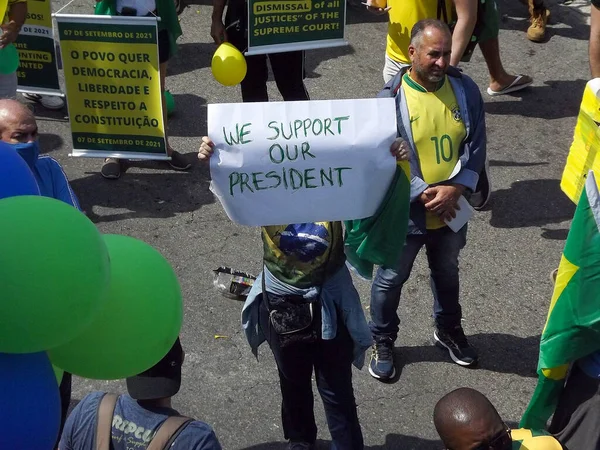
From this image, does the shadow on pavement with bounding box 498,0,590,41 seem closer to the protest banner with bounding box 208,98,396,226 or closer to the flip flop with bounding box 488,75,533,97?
the flip flop with bounding box 488,75,533,97

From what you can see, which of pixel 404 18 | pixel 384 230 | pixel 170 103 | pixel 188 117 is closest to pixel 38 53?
pixel 170 103

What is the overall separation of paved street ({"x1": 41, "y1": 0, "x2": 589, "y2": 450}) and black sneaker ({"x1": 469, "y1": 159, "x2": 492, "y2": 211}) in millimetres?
79

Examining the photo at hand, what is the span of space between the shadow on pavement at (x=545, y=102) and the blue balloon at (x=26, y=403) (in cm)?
570

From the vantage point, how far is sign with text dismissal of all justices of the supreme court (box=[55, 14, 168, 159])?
18.7 feet

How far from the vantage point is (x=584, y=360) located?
11.0 feet

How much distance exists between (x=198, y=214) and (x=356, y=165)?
2754 mm

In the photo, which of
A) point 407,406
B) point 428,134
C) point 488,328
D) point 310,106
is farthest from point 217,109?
point 488,328

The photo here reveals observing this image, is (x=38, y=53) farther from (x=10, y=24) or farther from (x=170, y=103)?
(x=170, y=103)

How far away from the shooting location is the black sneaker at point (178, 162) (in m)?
6.48

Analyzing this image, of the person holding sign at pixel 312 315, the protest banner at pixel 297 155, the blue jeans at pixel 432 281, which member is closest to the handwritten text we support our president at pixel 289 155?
the protest banner at pixel 297 155

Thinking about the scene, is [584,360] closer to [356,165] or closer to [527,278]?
[356,165]

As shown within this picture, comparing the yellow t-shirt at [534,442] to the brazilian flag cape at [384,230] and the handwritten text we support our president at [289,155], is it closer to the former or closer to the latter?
the brazilian flag cape at [384,230]

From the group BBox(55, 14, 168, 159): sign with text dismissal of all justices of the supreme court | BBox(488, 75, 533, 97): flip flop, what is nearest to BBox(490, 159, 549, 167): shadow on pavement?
BBox(488, 75, 533, 97): flip flop

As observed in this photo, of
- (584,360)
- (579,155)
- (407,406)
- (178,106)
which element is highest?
(579,155)
